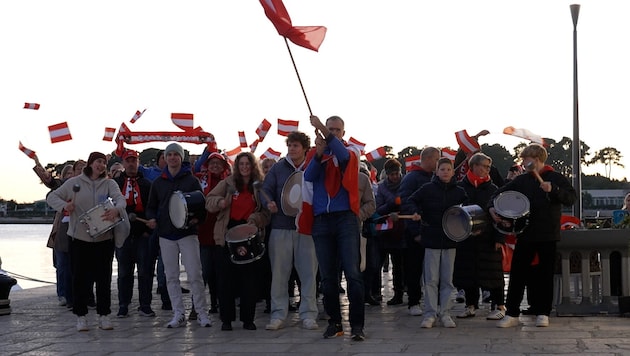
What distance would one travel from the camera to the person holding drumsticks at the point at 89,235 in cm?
1005

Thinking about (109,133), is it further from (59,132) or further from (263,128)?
(263,128)

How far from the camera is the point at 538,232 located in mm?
9758

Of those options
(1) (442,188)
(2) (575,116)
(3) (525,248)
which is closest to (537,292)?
(3) (525,248)

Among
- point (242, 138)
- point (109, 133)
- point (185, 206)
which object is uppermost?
point (109, 133)

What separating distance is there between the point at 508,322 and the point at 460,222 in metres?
1.07

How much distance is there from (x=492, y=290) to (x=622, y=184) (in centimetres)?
12361

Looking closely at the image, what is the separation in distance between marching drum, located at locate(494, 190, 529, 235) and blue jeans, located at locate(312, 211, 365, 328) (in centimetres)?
159

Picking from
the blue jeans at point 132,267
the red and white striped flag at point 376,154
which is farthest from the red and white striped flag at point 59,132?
the red and white striped flag at point 376,154

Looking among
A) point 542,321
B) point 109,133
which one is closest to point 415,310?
point 542,321

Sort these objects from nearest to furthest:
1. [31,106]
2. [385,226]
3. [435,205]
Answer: [435,205], [385,226], [31,106]

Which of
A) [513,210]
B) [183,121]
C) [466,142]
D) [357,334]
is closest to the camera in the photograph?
[357,334]

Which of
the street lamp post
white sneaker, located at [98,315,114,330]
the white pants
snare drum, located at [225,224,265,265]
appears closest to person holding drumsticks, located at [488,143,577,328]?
snare drum, located at [225,224,265,265]

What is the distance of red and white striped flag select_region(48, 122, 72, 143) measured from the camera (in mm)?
14742

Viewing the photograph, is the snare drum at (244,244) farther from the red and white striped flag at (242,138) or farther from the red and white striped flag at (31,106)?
the red and white striped flag at (242,138)
